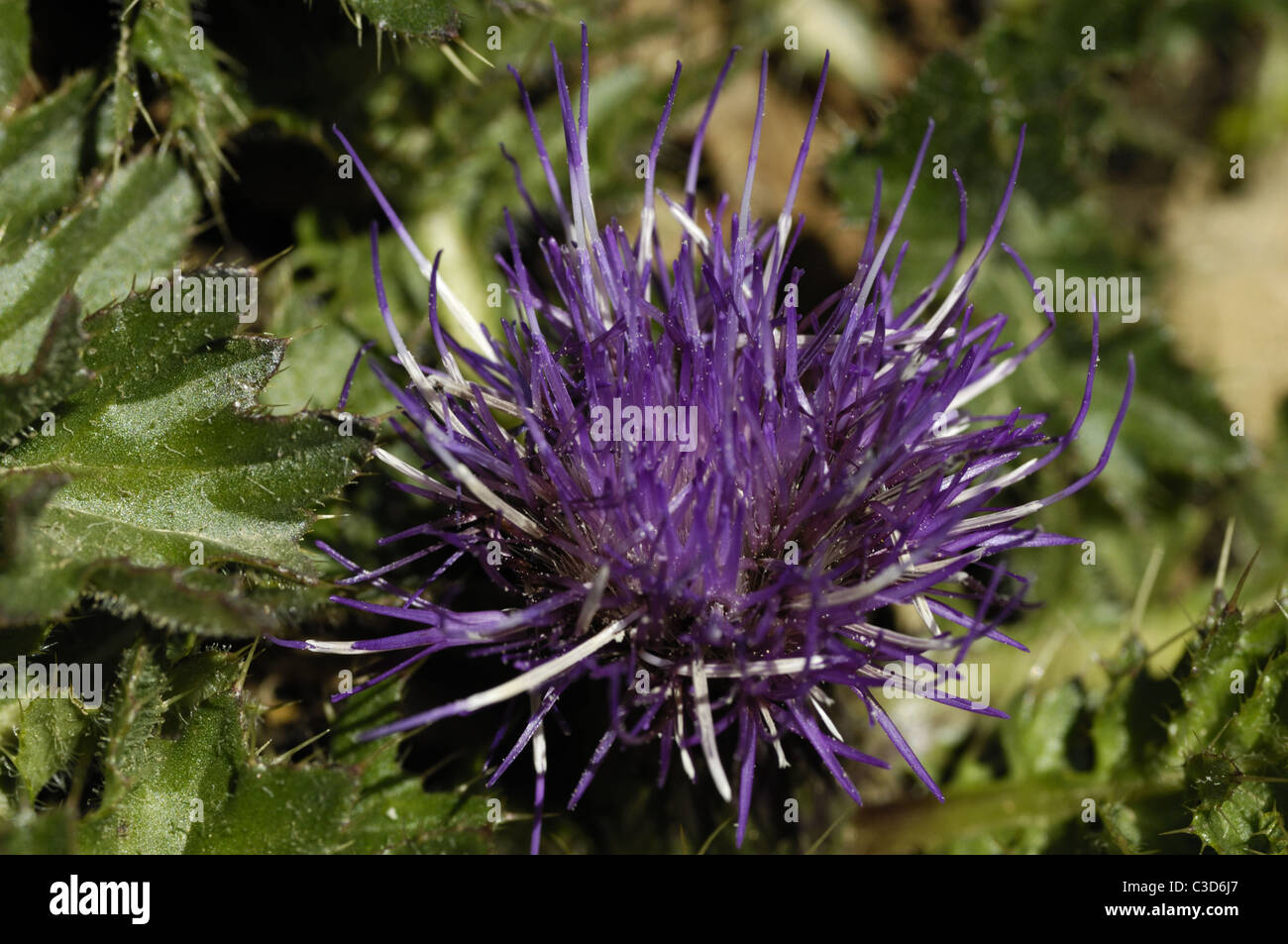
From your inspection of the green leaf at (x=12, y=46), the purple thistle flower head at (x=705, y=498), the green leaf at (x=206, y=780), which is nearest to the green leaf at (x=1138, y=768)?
the purple thistle flower head at (x=705, y=498)

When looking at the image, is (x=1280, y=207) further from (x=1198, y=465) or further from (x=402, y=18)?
(x=402, y=18)

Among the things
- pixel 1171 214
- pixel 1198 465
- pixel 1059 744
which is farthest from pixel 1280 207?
pixel 1059 744

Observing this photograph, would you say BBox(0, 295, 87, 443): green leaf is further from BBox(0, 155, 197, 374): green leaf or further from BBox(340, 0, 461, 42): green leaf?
BBox(340, 0, 461, 42): green leaf

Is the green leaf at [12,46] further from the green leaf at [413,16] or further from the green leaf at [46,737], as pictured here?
the green leaf at [46,737]

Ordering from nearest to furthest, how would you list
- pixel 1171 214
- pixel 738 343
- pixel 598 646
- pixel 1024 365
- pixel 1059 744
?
pixel 598 646, pixel 738 343, pixel 1059 744, pixel 1024 365, pixel 1171 214

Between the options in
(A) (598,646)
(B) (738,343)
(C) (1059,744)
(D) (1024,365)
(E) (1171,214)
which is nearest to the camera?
(A) (598,646)
